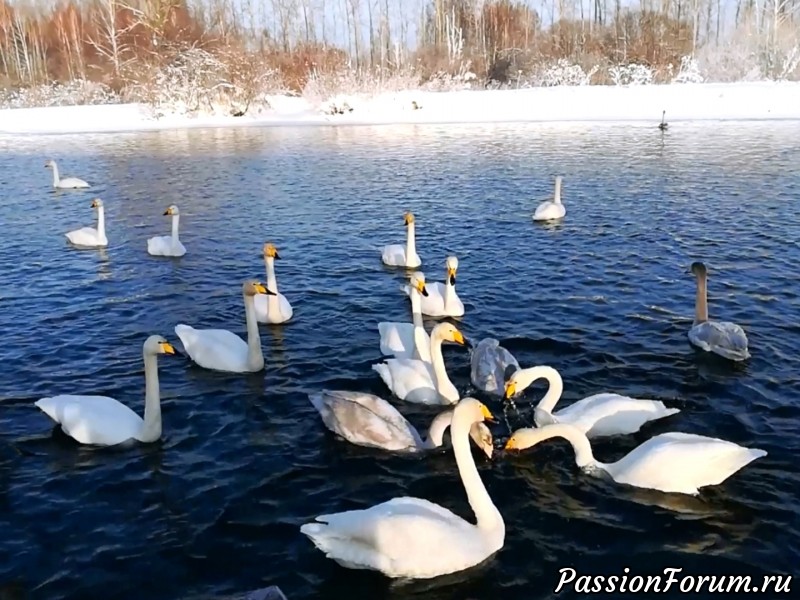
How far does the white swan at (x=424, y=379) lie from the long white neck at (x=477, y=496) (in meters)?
2.04

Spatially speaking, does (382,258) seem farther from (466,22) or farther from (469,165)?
(466,22)

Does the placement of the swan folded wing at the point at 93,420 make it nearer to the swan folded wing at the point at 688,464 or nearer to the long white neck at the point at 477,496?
the long white neck at the point at 477,496

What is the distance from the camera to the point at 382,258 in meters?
12.9

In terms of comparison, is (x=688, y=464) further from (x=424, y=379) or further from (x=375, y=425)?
(x=424, y=379)

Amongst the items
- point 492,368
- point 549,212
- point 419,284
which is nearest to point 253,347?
point 419,284

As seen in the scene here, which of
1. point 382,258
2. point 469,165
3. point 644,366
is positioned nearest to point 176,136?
point 469,165

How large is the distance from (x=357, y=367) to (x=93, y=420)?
9.80ft

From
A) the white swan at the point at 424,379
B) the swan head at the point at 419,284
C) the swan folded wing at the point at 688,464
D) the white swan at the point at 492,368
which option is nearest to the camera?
the swan folded wing at the point at 688,464

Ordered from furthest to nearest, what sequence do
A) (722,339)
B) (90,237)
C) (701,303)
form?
(90,237)
(701,303)
(722,339)

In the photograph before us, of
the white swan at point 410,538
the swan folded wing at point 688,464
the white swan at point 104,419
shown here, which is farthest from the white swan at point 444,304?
the white swan at point 410,538

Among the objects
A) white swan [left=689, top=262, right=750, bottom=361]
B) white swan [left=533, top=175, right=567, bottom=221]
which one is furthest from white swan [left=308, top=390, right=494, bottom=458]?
white swan [left=533, top=175, right=567, bottom=221]

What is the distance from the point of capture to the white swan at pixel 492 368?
758cm

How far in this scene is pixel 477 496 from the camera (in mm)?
5109

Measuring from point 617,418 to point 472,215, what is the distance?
10.4 m
